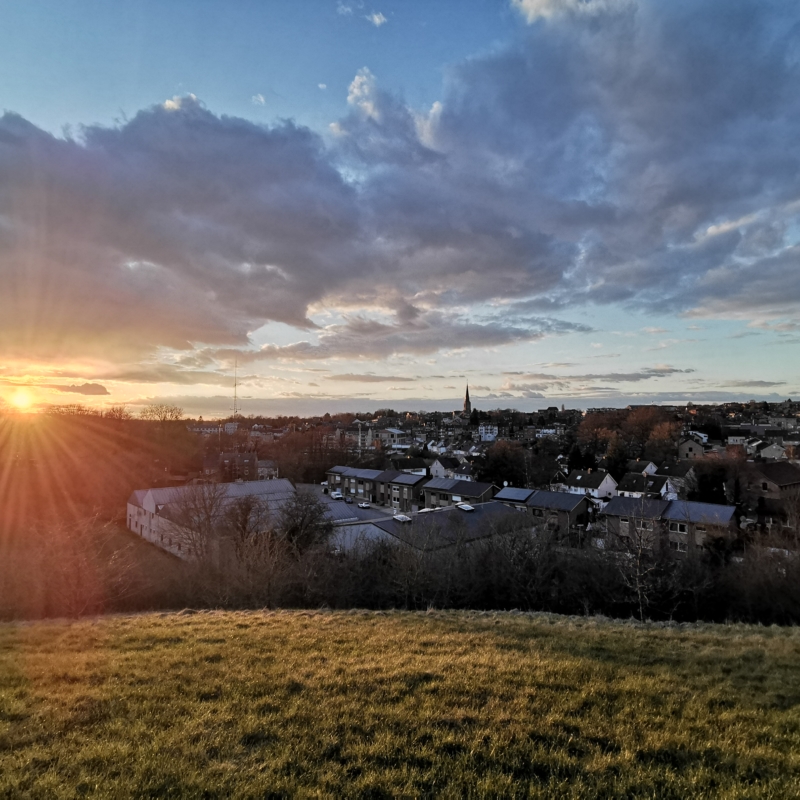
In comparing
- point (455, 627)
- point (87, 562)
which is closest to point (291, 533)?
point (87, 562)

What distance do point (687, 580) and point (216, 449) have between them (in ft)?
271

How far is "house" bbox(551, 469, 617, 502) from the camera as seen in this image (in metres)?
52.5

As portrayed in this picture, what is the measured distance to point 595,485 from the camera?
2071 inches

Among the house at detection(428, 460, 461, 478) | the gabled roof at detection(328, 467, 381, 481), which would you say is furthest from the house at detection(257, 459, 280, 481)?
the house at detection(428, 460, 461, 478)

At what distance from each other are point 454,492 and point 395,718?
45.4m

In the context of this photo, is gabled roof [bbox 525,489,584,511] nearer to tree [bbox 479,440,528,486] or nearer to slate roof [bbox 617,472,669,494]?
slate roof [bbox 617,472,669,494]

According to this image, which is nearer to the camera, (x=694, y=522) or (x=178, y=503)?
(x=178, y=503)

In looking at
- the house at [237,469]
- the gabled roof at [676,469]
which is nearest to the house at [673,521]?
the gabled roof at [676,469]

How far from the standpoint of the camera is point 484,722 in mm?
5320

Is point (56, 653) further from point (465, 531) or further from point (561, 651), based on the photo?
point (465, 531)

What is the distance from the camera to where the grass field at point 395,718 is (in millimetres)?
4285

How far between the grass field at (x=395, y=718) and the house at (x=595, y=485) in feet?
151

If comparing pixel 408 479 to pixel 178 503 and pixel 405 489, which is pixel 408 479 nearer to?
pixel 405 489

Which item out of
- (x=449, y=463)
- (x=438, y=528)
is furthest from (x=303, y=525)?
(x=449, y=463)
